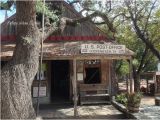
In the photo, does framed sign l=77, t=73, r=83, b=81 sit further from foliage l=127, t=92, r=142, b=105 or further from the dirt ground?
foliage l=127, t=92, r=142, b=105

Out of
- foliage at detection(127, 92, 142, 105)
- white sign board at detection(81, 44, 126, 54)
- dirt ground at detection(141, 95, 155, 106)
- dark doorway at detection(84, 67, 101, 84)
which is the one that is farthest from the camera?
dirt ground at detection(141, 95, 155, 106)

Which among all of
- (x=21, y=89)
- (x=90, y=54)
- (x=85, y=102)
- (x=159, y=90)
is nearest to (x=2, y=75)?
(x=21, y=89)

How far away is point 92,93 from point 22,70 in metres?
7.16

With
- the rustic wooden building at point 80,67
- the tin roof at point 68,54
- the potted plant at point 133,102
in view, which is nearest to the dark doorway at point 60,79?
the rustic wooden building at point 80,67

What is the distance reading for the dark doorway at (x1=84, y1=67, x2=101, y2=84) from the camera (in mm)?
19281

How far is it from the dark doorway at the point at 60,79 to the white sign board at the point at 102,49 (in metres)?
5.93

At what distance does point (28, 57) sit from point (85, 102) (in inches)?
260

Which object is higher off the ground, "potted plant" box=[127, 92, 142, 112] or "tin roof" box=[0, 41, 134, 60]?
"tin roof" box=[0, 41, 134, 60]

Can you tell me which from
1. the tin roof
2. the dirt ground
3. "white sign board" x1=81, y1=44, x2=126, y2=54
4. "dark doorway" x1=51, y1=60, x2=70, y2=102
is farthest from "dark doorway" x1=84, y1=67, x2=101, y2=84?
"white sign board" x1=81, y1=44, x2=126, y2=54

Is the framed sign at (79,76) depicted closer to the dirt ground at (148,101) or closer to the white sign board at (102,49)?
the dirt ground at (148,101)

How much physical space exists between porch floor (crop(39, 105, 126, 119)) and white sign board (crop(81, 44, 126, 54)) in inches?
106

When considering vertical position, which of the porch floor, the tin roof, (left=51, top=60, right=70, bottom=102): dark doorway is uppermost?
the tin roof

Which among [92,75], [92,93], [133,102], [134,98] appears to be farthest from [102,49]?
[92,75]

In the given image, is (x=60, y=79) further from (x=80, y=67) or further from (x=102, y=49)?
(x=102, y=49)
